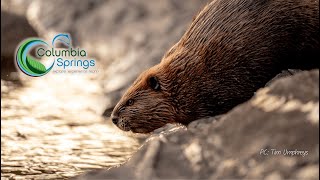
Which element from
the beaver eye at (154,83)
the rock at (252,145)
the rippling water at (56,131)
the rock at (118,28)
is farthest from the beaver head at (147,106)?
the rock at (118,28)

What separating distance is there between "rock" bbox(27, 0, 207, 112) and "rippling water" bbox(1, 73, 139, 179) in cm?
32

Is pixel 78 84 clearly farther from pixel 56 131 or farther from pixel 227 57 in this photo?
pixel 227 57

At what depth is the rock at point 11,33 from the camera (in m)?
9.52

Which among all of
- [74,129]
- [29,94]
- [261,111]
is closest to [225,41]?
[261,111]

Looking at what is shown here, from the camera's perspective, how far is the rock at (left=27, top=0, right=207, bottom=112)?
782 centimetres

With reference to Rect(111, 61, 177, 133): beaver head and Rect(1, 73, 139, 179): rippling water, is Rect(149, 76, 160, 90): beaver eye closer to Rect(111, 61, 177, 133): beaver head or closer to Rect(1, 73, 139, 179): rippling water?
Rect(111, 61, 177, 133): beaver head

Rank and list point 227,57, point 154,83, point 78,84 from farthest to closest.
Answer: point 78,84 → point 154,83 → point 227,57

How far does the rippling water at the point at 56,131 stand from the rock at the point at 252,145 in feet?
→ 7.38

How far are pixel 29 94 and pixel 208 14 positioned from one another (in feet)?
13.1

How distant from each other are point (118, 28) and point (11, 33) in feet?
5.96

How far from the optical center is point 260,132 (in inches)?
117

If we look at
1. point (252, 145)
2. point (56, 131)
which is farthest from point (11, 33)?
point (252, 145)

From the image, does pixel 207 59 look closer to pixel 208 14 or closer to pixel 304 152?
pixel 208 14

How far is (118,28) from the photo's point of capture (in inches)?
358
